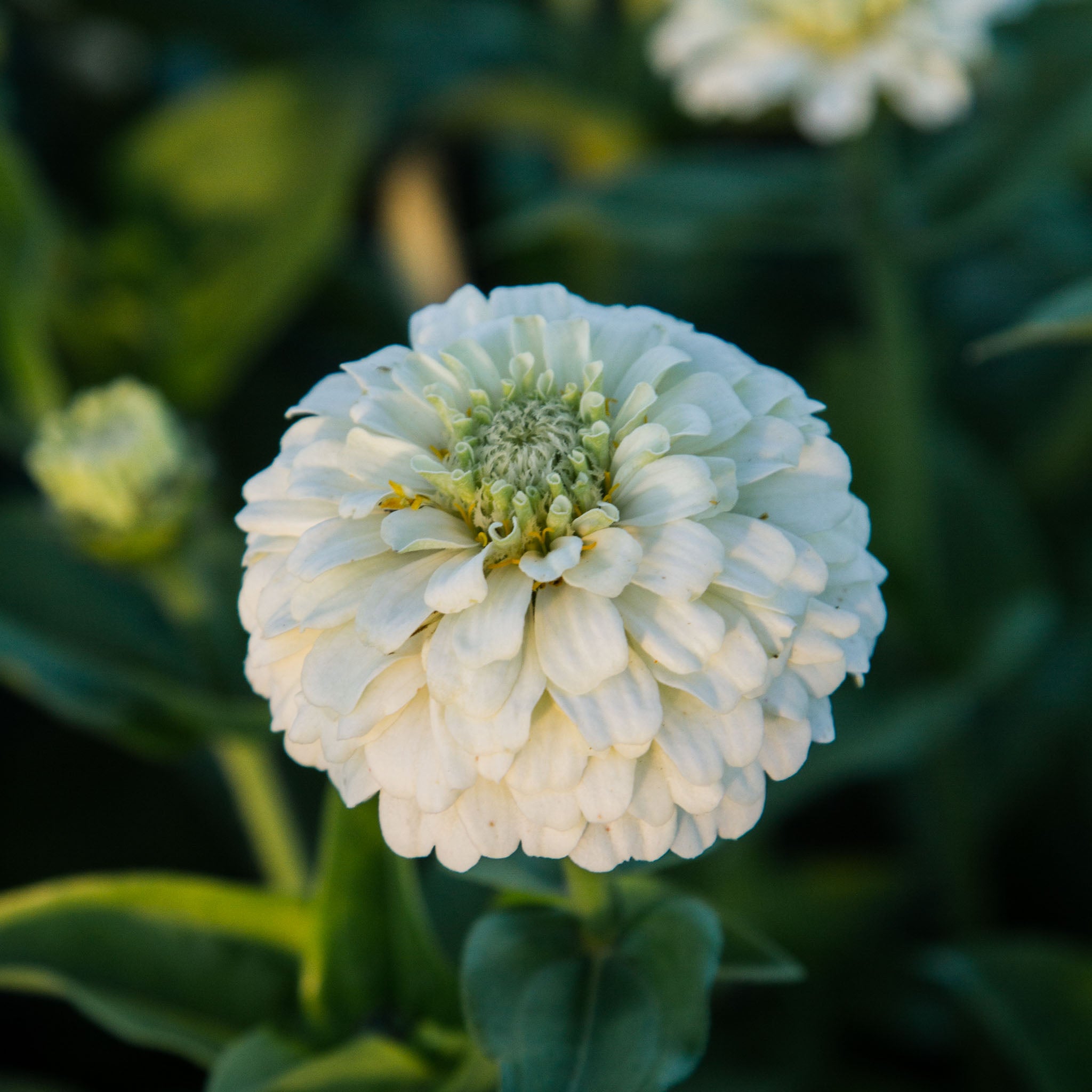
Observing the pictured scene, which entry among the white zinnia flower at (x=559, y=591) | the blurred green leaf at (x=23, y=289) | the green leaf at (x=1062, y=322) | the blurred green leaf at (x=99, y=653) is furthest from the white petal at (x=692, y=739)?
the blurred green leaf at (x=23, y=289)

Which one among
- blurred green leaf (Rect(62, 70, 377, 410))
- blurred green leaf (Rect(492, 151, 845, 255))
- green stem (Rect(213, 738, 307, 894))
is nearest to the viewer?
green stem (Rect(213, 738, 307, 894))

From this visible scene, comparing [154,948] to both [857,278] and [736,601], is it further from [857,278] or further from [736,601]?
[857,278]

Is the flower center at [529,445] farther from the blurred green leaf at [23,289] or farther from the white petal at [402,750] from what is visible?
the blurred green leaf at [23,289]

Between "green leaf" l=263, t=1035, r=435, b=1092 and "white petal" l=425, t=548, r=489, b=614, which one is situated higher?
"white petal" l=425, t=548, r=489, b=614

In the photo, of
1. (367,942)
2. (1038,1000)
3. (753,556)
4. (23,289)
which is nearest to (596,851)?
(753,556)

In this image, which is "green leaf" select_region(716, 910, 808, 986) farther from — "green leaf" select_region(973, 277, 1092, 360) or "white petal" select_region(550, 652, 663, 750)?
"green leaf" select_region(973, 277, 1092, 360)

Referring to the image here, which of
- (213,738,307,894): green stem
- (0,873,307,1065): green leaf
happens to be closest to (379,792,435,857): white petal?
(0,873,307,1065): green leaf

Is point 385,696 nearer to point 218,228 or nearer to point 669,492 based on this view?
point 669,492
